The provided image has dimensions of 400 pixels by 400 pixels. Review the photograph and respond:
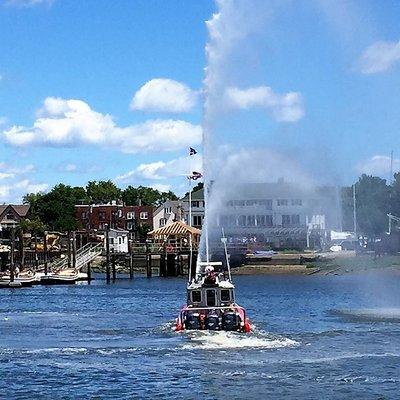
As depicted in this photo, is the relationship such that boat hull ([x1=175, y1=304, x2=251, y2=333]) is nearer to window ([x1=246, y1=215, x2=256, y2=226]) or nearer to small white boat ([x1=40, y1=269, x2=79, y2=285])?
small white boat ([x1=40, y1=269, x2=79, y2=285])

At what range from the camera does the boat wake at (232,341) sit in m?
52.8

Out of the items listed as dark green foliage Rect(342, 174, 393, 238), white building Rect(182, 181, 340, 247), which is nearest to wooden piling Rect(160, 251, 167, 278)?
white building Rect(182, 181, 340, 247)

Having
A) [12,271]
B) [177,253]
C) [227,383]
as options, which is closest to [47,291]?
[12,271]

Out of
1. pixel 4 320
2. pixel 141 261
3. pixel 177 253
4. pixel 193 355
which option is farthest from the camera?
pixel 141 261

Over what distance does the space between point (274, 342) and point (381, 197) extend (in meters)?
116

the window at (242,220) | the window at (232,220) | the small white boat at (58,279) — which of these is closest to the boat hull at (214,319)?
the small white boat at (58,279)

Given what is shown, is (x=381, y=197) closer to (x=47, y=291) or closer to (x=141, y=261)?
(x=141, y=261)

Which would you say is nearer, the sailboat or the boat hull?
the boat hull

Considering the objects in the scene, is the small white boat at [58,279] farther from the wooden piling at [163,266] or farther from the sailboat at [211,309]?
the sailboat at [211,309]

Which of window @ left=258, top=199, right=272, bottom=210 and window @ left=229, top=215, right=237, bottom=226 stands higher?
window @ left=258, top=199, right=272, bottom=210

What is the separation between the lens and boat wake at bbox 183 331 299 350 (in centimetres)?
5275

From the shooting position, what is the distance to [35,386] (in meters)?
42.0

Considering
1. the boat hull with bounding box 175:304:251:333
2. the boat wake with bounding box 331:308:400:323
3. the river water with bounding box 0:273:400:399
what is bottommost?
the river water with bounding box 0:273:400:399

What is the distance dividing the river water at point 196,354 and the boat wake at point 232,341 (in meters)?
0.06
